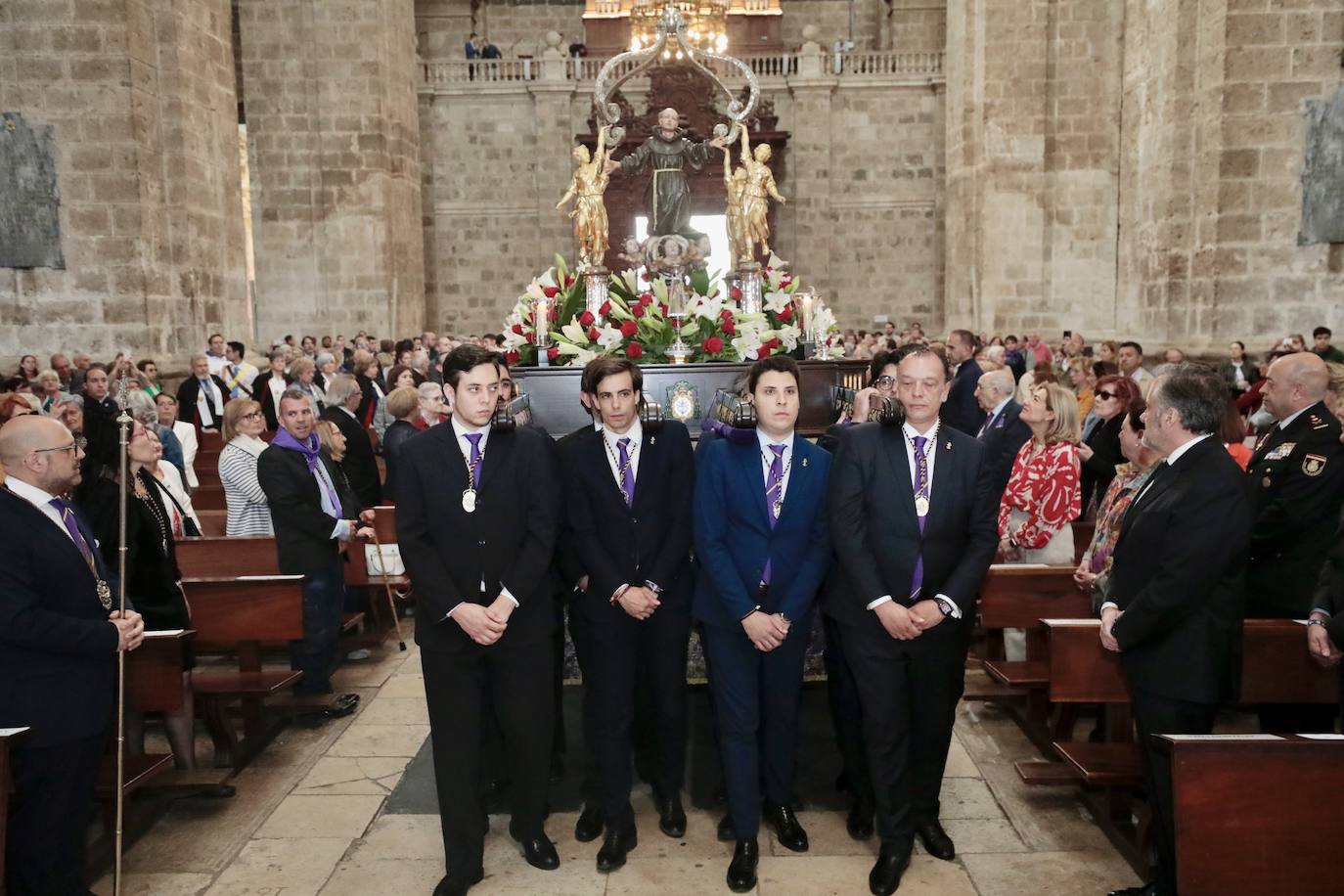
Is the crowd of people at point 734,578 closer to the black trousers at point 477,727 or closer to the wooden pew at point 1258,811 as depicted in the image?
the black trousers at point 477,727

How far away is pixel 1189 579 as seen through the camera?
3.12 meters

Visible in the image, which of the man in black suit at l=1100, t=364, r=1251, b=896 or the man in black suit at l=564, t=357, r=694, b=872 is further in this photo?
the man in black suit at l=564, t=357, r=694, b=872

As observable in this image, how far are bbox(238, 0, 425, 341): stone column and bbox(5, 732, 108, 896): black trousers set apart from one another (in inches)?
561

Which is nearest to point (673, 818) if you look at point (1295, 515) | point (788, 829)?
point (788, 829)

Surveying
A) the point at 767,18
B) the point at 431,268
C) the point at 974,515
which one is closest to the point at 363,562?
the point at 974,515

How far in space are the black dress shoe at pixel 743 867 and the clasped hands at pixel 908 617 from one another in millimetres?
877

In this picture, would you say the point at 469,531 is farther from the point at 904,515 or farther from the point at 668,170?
the point at 668,170

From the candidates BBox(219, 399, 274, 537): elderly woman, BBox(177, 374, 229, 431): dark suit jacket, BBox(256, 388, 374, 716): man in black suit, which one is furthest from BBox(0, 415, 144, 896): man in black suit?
BBox(177, 374, 229, 431): dark suit jacket

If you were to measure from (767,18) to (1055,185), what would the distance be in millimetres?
8803

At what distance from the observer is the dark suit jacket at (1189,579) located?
312 cm

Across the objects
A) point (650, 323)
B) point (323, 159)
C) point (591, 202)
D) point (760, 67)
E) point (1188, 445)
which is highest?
point (760, 67)

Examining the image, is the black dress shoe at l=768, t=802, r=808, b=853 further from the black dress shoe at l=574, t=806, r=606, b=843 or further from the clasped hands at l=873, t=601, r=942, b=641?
the clasped hands at l=873, t=601, r=942, b=641

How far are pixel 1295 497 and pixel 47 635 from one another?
14.5 feet

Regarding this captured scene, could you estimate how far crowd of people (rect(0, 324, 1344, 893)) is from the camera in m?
3.20
